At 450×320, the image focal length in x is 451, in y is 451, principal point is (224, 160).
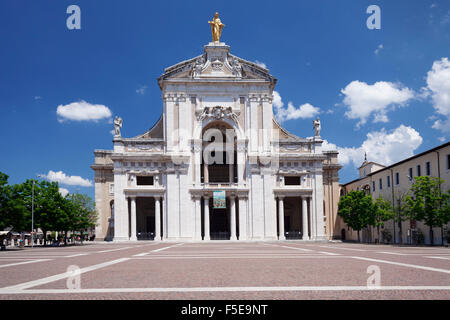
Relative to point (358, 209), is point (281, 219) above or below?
below

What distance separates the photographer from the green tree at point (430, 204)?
1683 inches

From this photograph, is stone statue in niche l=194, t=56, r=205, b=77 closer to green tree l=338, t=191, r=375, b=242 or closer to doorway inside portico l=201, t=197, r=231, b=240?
doorway inside portico l=201, t=197, r=231, b=240

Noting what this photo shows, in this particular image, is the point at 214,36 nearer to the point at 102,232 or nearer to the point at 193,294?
the point at 102,232

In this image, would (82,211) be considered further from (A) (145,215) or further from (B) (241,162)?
(B) (241,162)

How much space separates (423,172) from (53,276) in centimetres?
4830

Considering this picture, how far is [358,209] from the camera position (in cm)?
5959

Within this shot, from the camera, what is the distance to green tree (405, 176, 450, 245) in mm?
42750

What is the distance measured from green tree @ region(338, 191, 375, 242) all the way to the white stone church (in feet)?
15.8

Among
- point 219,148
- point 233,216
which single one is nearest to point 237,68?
point 219,148

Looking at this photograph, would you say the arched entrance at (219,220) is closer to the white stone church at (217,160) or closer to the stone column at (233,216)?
the white stone church at (217,160)

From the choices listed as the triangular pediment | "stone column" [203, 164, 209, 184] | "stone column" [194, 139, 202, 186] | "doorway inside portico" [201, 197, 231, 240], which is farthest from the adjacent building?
"stone column" [194, 139, 202, 186]

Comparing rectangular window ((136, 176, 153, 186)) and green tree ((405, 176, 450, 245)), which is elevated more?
rectangular window ((136, 176, 153, 186))

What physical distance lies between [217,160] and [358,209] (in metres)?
21.5

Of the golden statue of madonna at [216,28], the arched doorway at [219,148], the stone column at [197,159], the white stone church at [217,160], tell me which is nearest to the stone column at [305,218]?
the white stone church at [217,160]
